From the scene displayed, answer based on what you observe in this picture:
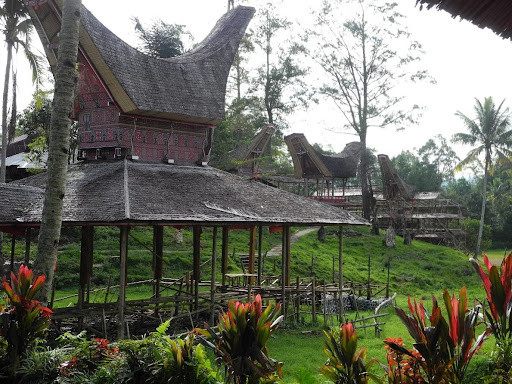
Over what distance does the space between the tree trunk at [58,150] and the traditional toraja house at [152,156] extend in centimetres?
244

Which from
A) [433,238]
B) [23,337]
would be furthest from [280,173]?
[23,337]

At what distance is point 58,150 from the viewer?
9727mm

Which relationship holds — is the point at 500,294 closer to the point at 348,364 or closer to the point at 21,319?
the point at 348,364

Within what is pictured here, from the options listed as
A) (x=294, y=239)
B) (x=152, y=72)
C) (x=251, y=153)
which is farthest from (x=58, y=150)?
(x=294, y=239)

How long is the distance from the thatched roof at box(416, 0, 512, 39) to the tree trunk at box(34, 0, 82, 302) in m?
6.94

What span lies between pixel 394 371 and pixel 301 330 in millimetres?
11564

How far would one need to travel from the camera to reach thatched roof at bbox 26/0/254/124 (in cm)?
1547

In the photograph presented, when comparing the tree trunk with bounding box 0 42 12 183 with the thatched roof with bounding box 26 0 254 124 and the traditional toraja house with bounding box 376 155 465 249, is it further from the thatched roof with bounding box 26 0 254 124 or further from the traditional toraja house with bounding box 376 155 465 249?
the traditional toraja house with bounding box 376 155 465 249

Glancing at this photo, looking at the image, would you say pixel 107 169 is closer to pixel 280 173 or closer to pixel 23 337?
pixel 23 337

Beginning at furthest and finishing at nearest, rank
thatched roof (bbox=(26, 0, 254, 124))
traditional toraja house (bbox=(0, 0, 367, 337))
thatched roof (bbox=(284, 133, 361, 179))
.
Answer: thatched roof (bbox=(284, 133, 361, 179)) < thatched roof (bbox=(26, 0, 254, 124)) < traditional toraja house (bbox=(0, 0, 367, 337))

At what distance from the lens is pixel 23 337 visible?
6.91 metres

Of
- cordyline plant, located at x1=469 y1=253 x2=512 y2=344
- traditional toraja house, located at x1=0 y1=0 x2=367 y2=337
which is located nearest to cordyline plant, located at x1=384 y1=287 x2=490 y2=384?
cordyline plant, located at x1=469 y1=253 x2=512 y2=344

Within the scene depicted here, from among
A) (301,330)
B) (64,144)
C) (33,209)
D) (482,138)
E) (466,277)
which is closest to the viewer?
(64,144)

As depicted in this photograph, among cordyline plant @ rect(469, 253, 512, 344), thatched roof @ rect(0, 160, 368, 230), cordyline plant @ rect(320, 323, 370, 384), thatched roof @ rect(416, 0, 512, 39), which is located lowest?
cordyline plant @ rect(320, 323, 370, 384)
